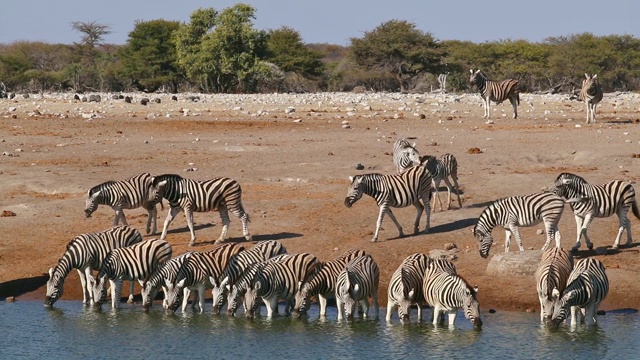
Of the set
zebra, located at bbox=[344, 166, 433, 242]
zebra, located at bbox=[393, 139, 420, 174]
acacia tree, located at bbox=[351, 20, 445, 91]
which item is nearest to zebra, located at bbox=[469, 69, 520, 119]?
zebra, located at bbox=[393, 139, 420, 174]

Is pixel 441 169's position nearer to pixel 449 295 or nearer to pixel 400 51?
pixel 449 295

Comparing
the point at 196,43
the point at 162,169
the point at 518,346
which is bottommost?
the point at 518,346

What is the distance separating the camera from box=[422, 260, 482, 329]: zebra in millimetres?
14094

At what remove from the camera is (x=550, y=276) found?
1426 cm

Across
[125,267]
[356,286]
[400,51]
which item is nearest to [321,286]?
[356,286]

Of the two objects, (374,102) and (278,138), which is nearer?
(278,138)

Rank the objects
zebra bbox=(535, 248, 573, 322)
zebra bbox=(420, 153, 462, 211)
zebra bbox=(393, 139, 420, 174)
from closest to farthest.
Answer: zebra bbox=(535, 248, 573, 322) → zebra bbox=(420, 153, 462, 211) → zebra bbox=(393, 139, 420, 174)

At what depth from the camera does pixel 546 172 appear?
23.1 metres

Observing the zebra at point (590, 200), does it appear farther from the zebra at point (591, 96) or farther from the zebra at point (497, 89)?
the zebra at point (497, 89)

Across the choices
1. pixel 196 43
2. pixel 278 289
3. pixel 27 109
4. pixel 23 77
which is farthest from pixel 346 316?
pixel 23 77

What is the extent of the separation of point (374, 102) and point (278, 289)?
27.9 m

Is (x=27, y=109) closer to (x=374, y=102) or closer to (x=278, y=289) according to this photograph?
(x=374, y=102)

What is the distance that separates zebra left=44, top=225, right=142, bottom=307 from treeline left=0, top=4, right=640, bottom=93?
41.2 meters

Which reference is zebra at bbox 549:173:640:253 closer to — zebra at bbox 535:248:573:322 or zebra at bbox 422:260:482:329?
zebra at bbox 535:248:573:322
